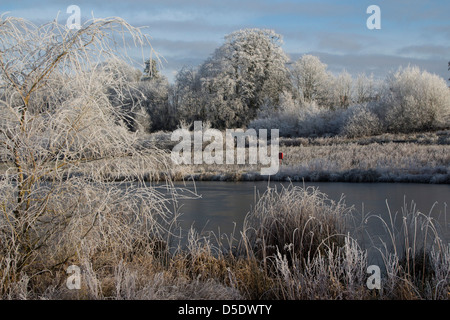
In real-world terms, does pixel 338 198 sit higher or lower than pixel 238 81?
lower

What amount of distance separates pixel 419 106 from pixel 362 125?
3.02 meters

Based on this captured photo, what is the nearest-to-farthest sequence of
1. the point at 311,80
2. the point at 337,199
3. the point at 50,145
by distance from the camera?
the point at 50,145, the point at 337,199, the point at 311,80

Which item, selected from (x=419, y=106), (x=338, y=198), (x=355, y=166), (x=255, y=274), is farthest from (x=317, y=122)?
(x=255, y=274)

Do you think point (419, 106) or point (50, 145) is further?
point (419, 106)

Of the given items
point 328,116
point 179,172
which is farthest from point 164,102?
point 179,172

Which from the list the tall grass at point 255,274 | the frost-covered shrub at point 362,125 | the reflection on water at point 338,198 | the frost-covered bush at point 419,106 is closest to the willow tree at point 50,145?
the tall grass at point 255,274

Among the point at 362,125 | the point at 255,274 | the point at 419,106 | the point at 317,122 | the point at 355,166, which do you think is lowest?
the point at 255,274

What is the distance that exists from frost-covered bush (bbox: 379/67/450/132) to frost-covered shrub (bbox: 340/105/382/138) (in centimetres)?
68

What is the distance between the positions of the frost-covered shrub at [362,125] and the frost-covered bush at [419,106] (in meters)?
0.68

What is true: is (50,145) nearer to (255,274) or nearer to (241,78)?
(255,274)

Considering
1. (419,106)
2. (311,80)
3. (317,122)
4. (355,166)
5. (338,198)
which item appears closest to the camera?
(338,198)

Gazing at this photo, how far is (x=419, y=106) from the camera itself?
956 inches

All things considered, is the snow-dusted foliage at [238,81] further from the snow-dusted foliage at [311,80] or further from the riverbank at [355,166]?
the riverbank at [355,166]

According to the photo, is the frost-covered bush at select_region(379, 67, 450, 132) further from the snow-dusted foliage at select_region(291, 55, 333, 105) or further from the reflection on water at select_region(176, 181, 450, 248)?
the reflection on water at select_region(176, 181, 450, 248)
